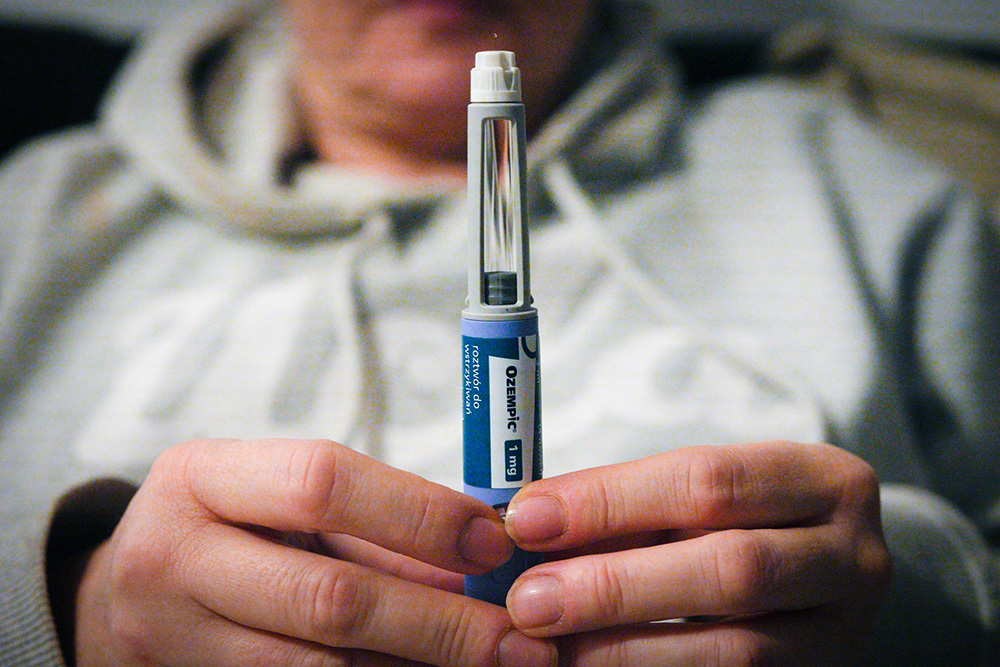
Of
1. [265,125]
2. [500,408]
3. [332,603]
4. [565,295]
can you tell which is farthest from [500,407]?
[265,125]

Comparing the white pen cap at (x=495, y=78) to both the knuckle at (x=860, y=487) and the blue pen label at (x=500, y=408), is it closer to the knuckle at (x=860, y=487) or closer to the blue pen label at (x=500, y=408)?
the blue pen label at (x=500, y=408)

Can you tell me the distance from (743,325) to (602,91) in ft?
0.68

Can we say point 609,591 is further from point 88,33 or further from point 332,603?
point 88,33

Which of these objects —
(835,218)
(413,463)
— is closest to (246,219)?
(413,463)

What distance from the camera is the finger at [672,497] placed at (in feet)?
1.00

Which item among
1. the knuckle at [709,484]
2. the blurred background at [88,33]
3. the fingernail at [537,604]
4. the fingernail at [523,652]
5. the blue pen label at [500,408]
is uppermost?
the blurred background at [88,33]

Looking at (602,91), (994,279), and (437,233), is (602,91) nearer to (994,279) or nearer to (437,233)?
(437,233)

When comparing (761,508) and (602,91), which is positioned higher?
(602,91)

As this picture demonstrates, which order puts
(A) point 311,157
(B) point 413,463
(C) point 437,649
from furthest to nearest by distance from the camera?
(A) point 311,157
(B) point 413,463
(C) point 437,649

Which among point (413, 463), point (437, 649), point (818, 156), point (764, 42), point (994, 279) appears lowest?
point (437, 649)

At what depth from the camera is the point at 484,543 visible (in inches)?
11.9

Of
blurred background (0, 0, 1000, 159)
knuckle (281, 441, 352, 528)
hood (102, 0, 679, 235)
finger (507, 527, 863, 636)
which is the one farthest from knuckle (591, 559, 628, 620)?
blurred background (0, 0, 1000, 159)

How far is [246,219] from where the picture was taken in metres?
0.57

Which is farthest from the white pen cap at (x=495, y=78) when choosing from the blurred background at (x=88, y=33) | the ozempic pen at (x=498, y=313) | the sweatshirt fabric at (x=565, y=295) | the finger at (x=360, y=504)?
the blurred background at (x=88, y=33)
